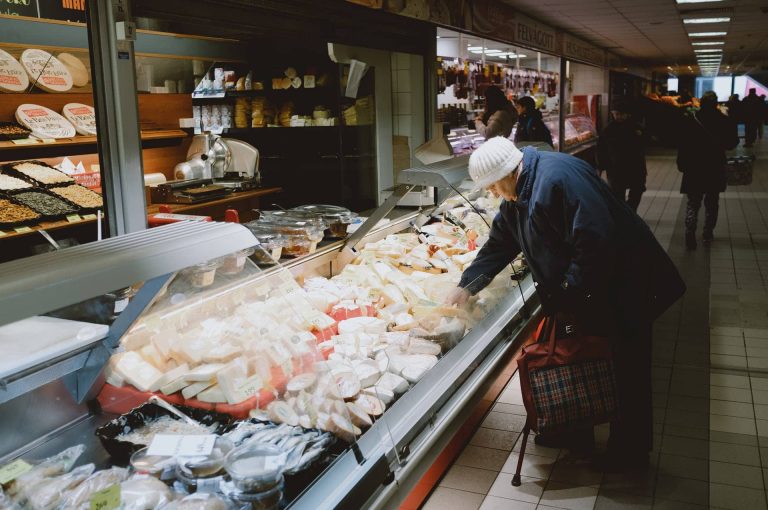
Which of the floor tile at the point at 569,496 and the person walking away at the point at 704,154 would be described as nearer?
the floor tile at the point at 569,496

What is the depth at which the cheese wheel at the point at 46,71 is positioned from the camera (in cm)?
615

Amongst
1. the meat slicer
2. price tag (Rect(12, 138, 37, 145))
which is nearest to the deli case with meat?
price tag (Rect(12, 138, 37, 145))

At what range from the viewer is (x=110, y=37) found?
3.62m

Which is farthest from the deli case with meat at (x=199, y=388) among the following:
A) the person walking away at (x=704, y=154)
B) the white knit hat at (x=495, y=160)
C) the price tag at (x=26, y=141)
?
the person walking away at (x=704, y=154)

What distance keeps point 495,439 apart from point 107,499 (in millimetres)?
2482

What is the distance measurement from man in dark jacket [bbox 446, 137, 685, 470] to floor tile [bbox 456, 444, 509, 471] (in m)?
0.55

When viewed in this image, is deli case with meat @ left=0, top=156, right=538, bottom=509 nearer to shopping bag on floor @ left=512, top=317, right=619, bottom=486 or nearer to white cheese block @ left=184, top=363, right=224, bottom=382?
white cheese block @ left=184, top=363, right=224, bottom=382

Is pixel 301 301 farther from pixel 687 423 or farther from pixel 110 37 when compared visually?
pixel 687 423

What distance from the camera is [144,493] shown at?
212 cm

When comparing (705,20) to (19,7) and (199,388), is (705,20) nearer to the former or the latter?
Answer: (19,7)

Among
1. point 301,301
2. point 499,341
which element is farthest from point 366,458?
point 499,341

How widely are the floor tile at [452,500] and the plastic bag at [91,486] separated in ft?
5.18

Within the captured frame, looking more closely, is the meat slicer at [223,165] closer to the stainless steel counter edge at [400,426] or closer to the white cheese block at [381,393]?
the stainless steel counter edge at [400,426]

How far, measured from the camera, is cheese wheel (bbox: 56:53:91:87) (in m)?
6.50
